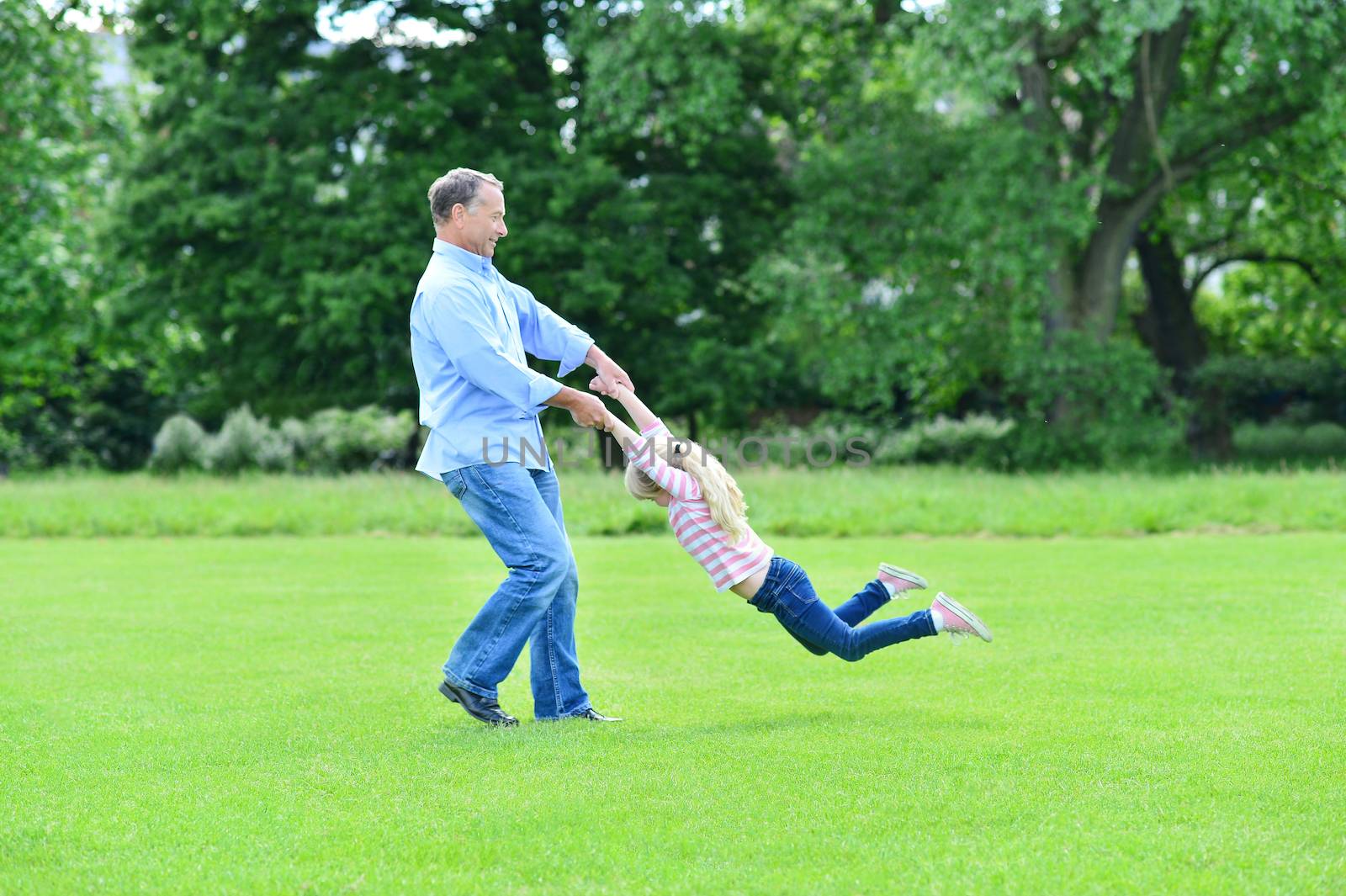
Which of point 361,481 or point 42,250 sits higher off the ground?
point 42,250

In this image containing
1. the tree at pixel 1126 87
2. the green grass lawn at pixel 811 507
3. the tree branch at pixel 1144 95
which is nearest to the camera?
the green grass lawn at pixel 811 507

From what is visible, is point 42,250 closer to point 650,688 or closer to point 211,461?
point 211,461

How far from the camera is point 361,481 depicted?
18250mm

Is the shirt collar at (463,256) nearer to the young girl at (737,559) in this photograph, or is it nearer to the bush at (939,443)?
the young girl at (737,559)

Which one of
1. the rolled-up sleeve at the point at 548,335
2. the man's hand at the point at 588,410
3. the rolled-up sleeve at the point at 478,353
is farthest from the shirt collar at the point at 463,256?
the man's hand at the point at 588,410

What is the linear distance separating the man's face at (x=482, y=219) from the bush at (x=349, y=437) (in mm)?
16857

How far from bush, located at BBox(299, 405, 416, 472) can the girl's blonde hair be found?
55.4 feet

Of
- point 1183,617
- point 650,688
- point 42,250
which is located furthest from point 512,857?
point 42,250

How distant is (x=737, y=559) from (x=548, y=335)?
49.1 inches

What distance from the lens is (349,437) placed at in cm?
2233

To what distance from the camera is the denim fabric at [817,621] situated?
18.7 feet

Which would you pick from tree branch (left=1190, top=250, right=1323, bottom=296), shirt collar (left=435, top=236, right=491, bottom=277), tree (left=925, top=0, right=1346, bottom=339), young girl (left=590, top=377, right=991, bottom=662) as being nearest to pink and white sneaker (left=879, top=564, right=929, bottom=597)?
young girl (left=590, top=377, right=991, bottom=662)

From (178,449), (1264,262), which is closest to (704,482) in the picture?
(178,449)

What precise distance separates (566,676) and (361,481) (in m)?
12.9
